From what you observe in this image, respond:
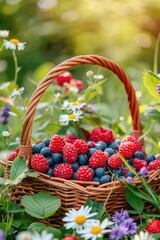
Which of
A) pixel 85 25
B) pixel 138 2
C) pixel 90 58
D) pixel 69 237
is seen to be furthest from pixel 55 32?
pixel 69 237

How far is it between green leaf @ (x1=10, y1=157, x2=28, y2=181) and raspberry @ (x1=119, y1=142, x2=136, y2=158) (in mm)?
254

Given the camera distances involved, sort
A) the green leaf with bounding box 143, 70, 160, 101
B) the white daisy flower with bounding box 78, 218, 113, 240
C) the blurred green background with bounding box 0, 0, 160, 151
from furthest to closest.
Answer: the blurred green background with bounding box 0, 0, 160, 151
the green leaf with bounding box 143, 70, 160, 101
the white daisy flower with bounding box 78, 218, 113, 240

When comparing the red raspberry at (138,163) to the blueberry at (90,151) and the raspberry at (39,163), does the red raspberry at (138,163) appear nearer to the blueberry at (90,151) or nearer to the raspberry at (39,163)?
the blueberry at (90,151)

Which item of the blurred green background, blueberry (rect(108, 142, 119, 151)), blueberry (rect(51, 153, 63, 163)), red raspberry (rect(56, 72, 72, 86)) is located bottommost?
the blurred green background

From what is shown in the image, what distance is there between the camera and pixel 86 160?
1392mm

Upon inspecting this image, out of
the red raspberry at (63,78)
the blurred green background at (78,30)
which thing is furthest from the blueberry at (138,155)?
the blurred green background at (78,30)

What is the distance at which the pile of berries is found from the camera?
133 cm

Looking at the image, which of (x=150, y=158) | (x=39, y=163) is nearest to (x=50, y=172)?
(x=39, y=163)

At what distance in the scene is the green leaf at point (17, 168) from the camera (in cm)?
129

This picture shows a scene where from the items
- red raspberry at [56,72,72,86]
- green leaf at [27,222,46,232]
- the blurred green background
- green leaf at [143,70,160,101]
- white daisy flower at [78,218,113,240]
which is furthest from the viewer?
the blurred green background

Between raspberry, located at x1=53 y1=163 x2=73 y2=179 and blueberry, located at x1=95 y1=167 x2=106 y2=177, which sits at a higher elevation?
raspberry, located at x1=53 y1=163 x2=73 y2=179

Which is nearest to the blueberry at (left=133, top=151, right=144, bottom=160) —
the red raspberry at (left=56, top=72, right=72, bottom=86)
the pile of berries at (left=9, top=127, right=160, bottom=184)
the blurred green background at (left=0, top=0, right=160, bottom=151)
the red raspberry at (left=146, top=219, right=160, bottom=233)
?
the pile of berries at (left=9, top=127, right=160, bottom=184)

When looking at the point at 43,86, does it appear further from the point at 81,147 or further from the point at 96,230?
the point at 96,230

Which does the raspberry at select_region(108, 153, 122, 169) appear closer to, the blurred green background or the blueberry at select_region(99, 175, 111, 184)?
the blueberry at select_region(99, 175, 111, 184)
